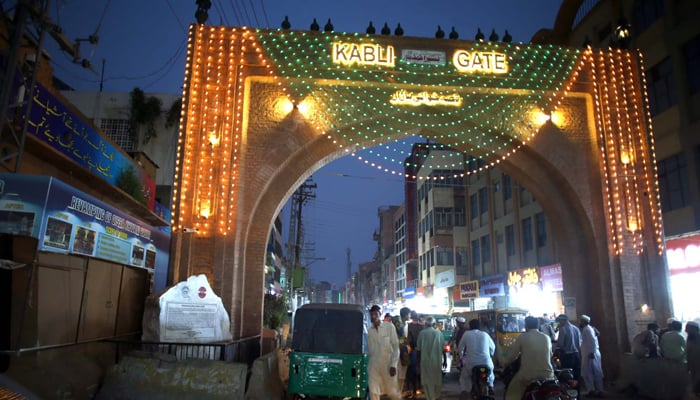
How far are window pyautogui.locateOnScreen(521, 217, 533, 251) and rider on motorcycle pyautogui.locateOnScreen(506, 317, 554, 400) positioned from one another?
64.2 ft

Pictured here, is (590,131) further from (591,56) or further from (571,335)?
(571,335)

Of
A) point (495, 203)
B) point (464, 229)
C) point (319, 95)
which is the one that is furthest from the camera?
point (464, 229)

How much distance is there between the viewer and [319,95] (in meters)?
13.8

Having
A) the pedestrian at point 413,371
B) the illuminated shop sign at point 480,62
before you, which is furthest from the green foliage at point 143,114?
the pedestrian at point 413,371

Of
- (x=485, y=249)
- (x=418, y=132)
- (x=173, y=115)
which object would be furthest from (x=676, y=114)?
(x=173, y=115)

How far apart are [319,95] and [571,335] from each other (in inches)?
335

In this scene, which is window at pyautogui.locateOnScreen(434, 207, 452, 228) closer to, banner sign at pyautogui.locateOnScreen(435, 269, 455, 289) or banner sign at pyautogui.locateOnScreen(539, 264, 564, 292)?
banner sign at pyautogui.locateOnScreen(435, 269, 455, 289)

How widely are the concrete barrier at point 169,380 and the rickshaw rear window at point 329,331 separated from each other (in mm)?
1495

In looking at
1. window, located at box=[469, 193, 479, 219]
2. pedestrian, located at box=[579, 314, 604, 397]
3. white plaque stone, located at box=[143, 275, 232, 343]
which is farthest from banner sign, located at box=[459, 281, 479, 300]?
white plaque stone, located at box=[143, 275, 232, 343]

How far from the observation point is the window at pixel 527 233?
Answer: 2548 centimetres

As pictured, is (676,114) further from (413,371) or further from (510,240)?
(510,240)

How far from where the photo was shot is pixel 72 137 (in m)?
12.4

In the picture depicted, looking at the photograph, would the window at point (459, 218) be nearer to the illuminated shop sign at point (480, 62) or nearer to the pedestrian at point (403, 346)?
the illuminated shop sign at point (480, 62)

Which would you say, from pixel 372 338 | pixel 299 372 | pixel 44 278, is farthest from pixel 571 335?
pixel 44 278
